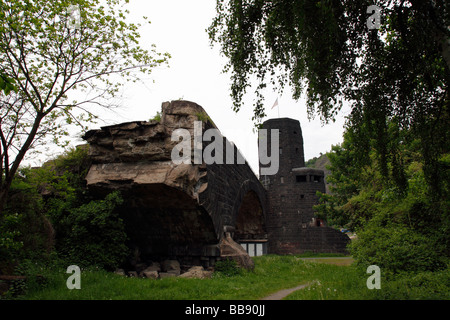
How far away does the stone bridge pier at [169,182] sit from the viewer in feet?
26.0

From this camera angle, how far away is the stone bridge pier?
312 inches

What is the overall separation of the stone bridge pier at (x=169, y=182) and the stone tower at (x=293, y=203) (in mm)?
17105

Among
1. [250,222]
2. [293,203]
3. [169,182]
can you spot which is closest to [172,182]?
[169,182]

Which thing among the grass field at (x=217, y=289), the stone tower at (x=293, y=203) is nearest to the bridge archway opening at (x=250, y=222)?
the stone tower at (x=293, y=203)

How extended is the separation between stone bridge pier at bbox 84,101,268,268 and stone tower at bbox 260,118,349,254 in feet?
56.1

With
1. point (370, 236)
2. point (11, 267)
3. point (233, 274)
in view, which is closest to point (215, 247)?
point (233, 274)

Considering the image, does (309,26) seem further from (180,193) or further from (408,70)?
(180,193)

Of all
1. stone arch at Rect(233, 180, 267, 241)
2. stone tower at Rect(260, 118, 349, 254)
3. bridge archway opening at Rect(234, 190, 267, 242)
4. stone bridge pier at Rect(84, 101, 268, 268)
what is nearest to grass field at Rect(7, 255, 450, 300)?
stone bridge pier at Rect(84, 101, 268, 268)

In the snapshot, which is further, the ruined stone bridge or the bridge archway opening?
the bridge archway opening

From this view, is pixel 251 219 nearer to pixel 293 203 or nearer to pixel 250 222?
pixel 250 222

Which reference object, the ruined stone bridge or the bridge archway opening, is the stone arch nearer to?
the bridge archway opening

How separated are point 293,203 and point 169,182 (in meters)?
20.2
